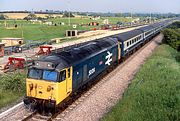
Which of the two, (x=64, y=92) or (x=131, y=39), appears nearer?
(x=64, y=92)

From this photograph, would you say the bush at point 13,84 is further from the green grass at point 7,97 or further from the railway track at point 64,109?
the railway track at point 64,109

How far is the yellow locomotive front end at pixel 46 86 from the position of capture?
16625mm

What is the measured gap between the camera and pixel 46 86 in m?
16.8

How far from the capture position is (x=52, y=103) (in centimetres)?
1656

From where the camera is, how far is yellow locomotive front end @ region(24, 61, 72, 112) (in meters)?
16.6

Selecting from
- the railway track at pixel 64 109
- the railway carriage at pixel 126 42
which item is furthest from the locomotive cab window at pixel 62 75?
the railway carriage at pixel 126 42

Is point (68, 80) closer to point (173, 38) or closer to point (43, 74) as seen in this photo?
point (43, 74)

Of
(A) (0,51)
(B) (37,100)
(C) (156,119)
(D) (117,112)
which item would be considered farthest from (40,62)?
(A) (0,51)

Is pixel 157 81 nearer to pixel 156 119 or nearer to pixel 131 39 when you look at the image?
pixel 156 119

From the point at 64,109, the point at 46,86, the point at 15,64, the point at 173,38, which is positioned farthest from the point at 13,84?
the point at 173,38

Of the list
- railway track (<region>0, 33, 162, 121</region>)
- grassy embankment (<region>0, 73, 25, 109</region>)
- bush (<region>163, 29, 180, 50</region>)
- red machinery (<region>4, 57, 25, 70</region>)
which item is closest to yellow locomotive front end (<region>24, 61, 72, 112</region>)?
railway track (<region>0, 33, 162, 121</region>)

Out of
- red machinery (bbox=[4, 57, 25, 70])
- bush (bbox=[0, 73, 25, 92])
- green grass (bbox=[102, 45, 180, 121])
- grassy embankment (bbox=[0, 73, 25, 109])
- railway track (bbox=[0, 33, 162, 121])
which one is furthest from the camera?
red machinery (bbox=[4, 57, 25, 70])

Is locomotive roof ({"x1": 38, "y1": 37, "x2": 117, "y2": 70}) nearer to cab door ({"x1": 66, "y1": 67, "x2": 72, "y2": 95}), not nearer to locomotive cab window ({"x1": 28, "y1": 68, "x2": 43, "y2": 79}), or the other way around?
cab door ({"x1": 66, "y1": 67, "x2": 72, "y2": 95})

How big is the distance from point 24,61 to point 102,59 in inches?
395
